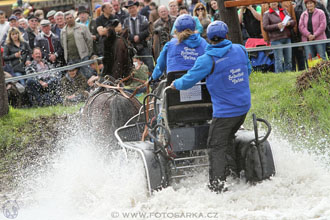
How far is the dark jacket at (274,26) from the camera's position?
13.8m

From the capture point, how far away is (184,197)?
7.56 metres

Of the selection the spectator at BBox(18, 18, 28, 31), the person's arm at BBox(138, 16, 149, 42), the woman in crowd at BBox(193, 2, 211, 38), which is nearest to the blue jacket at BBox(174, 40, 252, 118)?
the woman in crowd at BBox(193, 2, 211, 38)

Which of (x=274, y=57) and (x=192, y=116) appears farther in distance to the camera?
(x=274, y=57)

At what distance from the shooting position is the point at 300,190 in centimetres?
763

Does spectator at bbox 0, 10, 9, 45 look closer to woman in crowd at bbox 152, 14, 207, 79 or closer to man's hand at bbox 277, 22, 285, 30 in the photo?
man's hand at bbox 277, 22, 285, 30

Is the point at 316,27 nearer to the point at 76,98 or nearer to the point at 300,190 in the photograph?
the point at 76,98

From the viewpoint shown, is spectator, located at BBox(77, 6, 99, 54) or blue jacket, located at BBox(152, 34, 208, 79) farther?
spectator, located at BBox(77, 6, 99, 54)

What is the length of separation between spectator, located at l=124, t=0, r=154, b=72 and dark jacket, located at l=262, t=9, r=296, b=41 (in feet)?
10.1

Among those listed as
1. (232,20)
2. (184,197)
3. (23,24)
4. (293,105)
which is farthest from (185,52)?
(23,24)

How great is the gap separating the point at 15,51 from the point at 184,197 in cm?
969

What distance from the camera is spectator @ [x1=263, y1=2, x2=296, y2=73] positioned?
537 inches

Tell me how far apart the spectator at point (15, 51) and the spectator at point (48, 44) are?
33 centimetres

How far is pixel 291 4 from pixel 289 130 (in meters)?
4.27

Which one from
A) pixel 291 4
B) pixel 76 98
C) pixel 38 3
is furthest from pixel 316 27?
pixel 38 3
